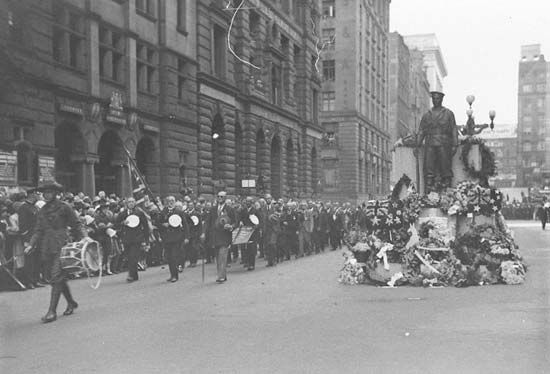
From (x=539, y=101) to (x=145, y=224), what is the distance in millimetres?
106487

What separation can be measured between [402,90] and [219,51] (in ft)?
234

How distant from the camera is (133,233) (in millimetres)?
16500

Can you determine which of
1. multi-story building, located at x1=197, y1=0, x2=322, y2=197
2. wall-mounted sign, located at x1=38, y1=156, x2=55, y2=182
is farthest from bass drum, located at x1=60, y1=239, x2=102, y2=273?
multi-story building, located at x1=197, y1=0, x2=322, y2=197

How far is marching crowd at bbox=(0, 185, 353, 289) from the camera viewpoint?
15.0 meters

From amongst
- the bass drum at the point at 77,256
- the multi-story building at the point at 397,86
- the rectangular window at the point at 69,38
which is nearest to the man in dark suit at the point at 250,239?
the bass drum at the point at 77,256

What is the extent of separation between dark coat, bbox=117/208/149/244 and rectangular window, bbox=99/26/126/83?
1091cm

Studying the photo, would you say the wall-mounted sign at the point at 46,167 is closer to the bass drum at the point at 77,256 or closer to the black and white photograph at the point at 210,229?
the black and white photograph at the point at 210,229

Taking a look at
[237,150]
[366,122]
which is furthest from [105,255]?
[366,122]

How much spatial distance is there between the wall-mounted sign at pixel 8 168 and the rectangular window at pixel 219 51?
60.7 ft

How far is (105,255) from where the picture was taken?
1806cm

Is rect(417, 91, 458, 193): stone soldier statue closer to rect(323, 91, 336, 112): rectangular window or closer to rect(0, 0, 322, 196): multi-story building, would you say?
rect(0, 0, 322, 196): multi-story building

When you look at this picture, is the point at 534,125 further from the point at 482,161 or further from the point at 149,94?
the point at 482,161

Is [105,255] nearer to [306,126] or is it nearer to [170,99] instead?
[170,99]

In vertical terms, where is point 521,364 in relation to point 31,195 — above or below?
below
